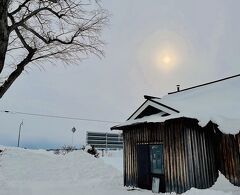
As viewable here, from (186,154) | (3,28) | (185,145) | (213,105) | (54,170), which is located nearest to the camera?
(3,28)

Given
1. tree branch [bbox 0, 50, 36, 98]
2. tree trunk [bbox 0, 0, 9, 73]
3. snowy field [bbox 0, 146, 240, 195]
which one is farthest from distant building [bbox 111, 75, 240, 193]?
tree trunk [bbox 0, 0, 9, 73]

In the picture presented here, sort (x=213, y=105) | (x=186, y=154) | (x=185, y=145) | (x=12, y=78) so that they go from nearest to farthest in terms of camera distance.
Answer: (x=12, y=78), (x=186, y=154), (x=185, y=145), (x=213, y=105)

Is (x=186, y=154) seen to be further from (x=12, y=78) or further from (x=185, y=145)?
(x=12, y=78)

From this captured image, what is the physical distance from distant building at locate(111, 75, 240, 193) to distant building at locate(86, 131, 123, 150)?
1725 inches

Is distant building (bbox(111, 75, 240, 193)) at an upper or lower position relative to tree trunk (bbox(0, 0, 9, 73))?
lower

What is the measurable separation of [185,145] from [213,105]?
3206 mm

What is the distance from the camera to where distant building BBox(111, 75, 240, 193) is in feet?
39.8

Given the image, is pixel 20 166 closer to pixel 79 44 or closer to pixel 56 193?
pixel 56 193

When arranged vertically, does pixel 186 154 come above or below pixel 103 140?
below

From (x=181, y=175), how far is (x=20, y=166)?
51.1 ft

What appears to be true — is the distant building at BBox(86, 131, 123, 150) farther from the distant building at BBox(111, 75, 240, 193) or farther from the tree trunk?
the tree trunk

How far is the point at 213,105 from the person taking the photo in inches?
557

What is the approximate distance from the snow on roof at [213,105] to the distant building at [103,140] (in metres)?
43.1

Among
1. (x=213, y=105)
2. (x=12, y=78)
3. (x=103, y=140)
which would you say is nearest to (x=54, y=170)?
(x=213, y=105)
